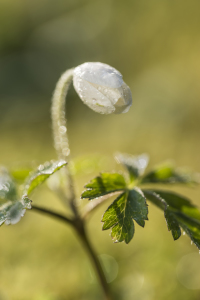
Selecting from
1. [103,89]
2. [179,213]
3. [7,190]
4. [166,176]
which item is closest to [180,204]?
[179,213]

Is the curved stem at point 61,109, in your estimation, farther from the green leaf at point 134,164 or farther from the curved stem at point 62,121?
the green leaf at point 134,164

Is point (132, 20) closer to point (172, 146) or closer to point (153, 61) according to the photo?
point (153, 61)

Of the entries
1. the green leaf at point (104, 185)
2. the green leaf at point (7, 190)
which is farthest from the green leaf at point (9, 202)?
the green leaf at point (104, 185)

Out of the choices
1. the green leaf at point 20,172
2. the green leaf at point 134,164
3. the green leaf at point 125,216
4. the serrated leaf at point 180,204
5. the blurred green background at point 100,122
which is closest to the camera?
the green leaf at point 125,216

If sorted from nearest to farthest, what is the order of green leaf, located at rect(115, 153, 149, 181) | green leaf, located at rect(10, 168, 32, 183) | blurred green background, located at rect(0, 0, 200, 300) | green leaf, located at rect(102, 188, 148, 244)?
green leaf, located at rect(102, 188, 148, 244), green leaf, located at rect(115, 153, 149, 181), green leaf, located at rect(10, 168, 32, 183), blurred green background, located at rect(0, 0, 200, 300)

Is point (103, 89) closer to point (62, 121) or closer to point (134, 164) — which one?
point (62, 121)

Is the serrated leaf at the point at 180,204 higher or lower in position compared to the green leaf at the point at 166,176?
lower

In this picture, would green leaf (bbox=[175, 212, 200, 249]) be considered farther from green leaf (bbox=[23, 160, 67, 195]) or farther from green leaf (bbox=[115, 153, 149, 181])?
green leaf (bbox=[23, 160, 67, 195])

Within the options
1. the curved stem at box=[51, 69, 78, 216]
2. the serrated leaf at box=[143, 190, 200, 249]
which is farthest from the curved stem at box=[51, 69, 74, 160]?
the serrated leaf at box=[143, 190, 200, 249]
